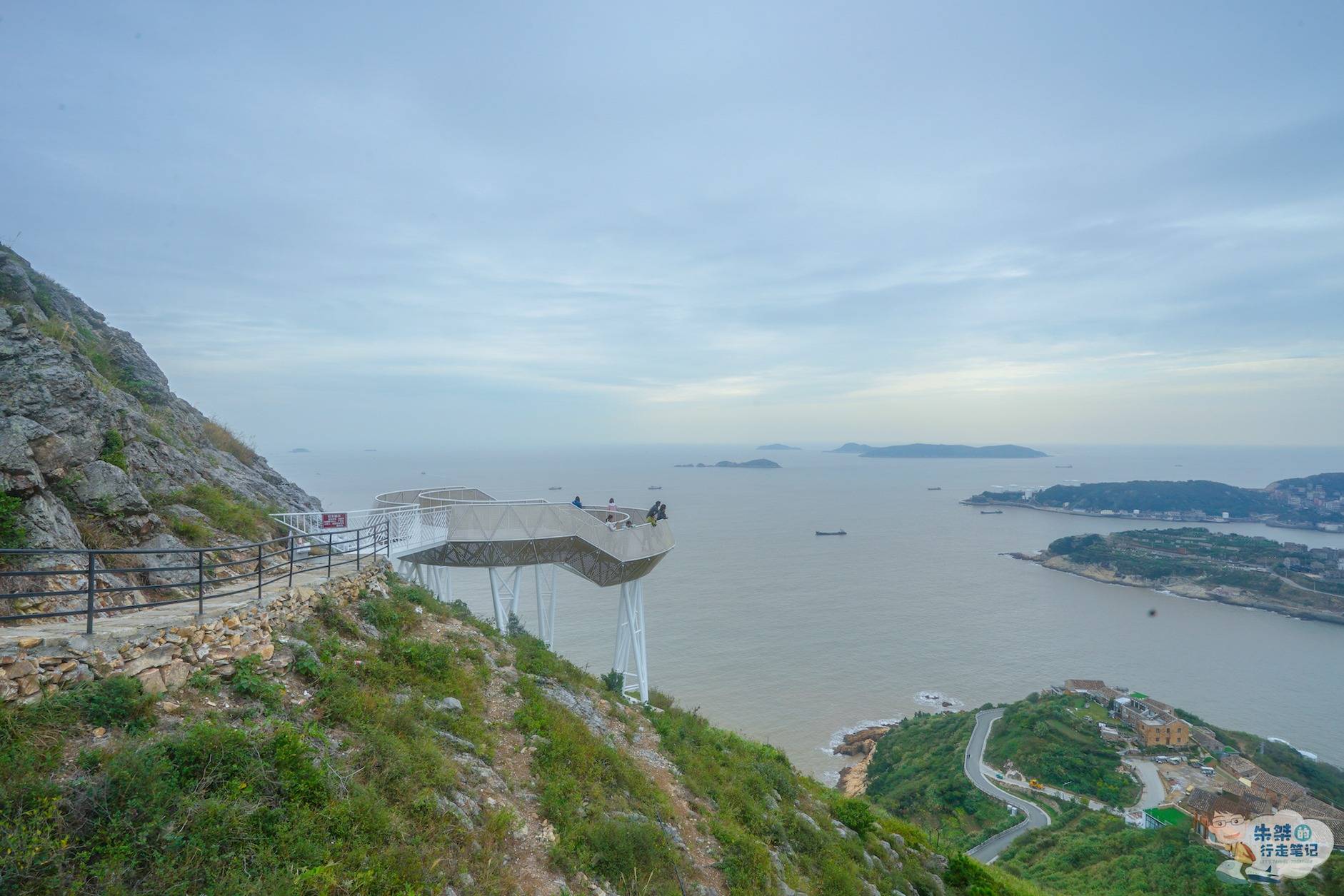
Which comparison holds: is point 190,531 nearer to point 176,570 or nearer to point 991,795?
point 176,570

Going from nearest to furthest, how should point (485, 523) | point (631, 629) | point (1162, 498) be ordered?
1. point (485, 523)
2. point (631, 629)
3. point (1162, 498)

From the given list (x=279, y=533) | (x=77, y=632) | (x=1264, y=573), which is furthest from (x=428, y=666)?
(x=1264, y=573)

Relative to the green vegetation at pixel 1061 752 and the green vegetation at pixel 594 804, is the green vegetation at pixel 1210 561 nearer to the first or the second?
the green vegetation at pixel 1061 752

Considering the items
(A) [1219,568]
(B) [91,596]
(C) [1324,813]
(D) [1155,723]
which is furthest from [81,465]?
(A) [1219,568]

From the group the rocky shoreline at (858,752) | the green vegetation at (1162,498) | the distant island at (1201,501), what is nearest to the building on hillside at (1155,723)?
the rocky shoreline at (858,752)

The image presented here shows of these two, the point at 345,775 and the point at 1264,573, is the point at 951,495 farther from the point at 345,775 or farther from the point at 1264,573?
the point at 345,775
